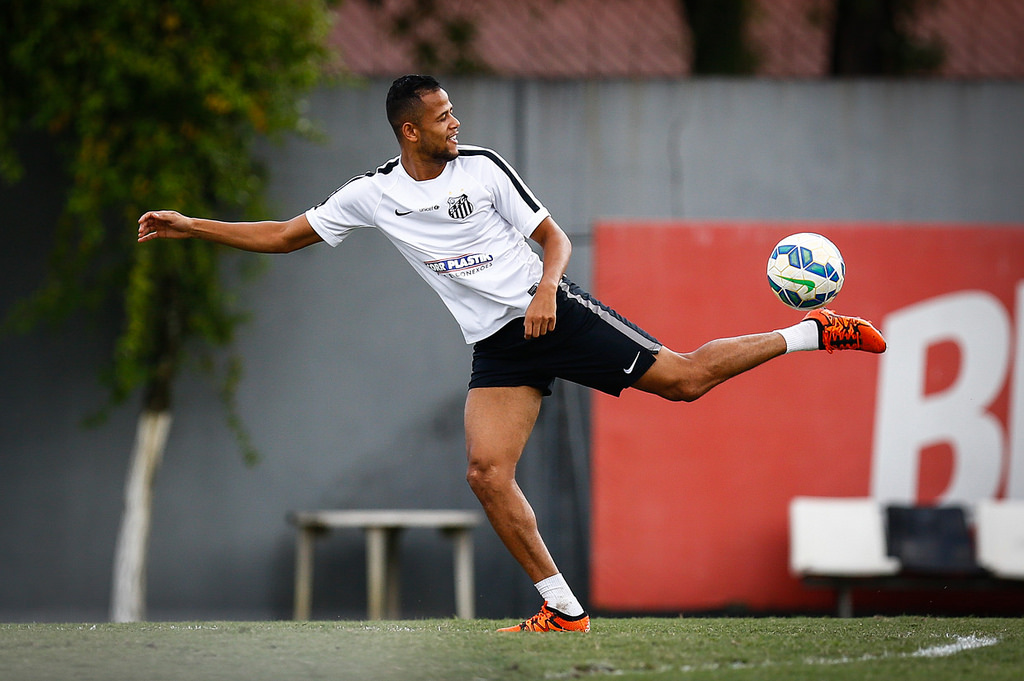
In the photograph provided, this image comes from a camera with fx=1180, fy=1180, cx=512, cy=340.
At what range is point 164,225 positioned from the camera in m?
5.18

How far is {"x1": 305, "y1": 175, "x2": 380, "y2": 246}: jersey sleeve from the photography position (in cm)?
509

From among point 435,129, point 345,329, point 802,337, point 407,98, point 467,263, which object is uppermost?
point 407,98

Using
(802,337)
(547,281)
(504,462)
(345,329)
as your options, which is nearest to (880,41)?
(345,329)

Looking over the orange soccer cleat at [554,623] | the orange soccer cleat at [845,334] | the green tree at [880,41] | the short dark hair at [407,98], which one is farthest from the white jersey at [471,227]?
the green tree at [880,41]

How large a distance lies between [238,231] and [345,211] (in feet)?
1.58

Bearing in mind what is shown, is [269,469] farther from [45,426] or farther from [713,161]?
[713,161]

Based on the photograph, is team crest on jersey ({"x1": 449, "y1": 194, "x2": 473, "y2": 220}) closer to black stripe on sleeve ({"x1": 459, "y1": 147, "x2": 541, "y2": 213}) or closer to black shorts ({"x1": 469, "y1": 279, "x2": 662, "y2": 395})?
black stripe on sleeve ({"x1": 459, "y1": 147, "x2": 541, "y2": 213})

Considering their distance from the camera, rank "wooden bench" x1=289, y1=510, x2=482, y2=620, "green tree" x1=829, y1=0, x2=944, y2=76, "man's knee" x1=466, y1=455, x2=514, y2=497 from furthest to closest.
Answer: "green tree" x1=829, y1=0, x2=944, y2=76 < "wooden bench" x1=289, y1=510, x2=482, y2=620 < "man's knee" x1=466, y1=455, x2=514, y2=497

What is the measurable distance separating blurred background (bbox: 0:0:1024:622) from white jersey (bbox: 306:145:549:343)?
4.41 m

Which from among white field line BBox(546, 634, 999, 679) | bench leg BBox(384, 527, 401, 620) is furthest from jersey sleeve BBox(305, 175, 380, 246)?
bench leg BBox(384, 527, 401, 620)

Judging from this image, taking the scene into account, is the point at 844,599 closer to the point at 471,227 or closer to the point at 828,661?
the point at 828,661

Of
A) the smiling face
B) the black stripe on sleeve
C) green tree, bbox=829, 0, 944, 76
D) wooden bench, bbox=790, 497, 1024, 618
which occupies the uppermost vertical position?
green tree, bbox=829, 0, 944, 76

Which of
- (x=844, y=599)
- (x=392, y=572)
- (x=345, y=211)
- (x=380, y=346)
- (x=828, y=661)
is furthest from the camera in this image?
(x=380, y=346)

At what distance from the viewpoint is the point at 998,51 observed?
11.6 meters
